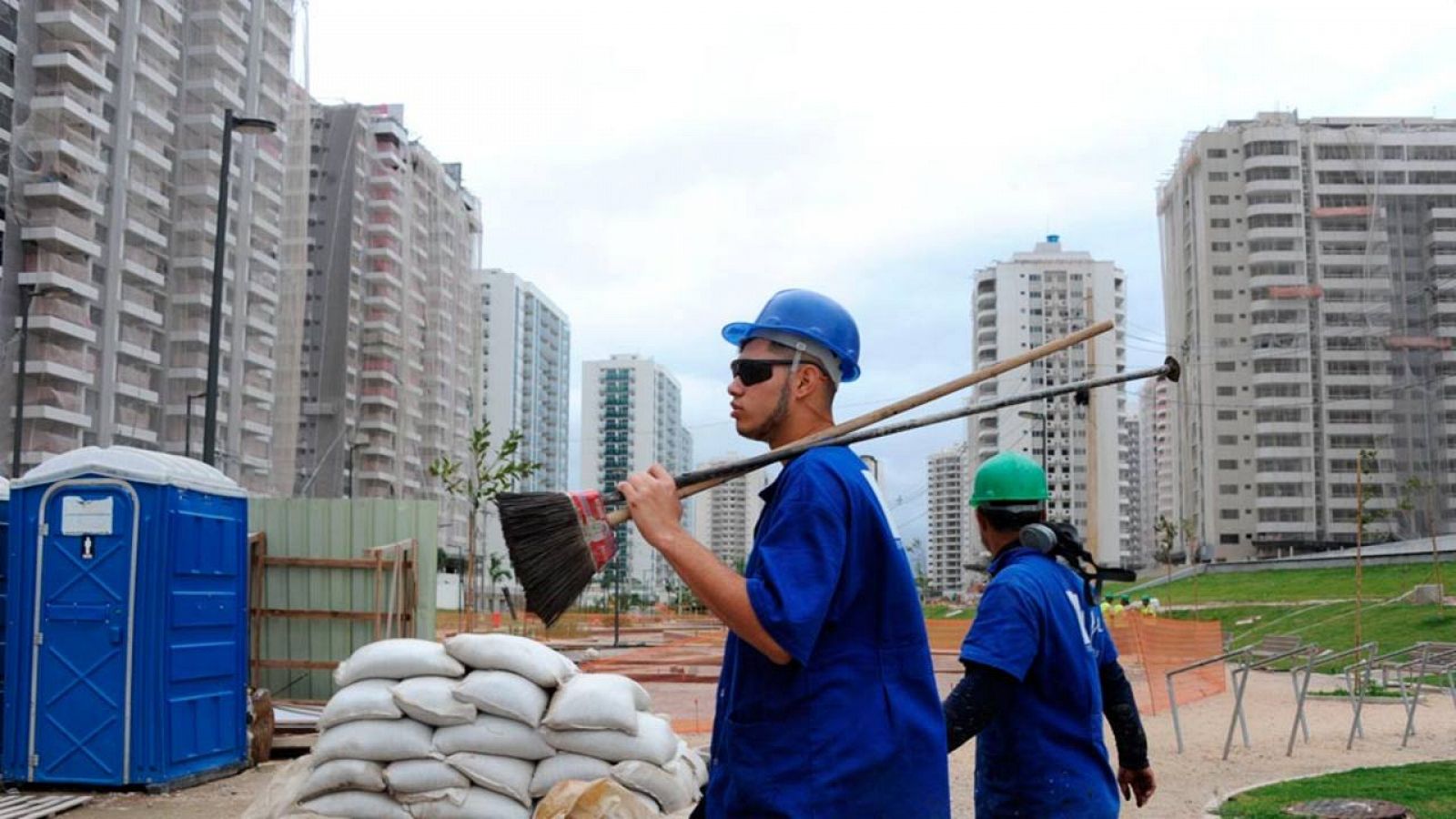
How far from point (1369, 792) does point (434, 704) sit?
6.43 meters

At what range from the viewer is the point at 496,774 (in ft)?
23.2

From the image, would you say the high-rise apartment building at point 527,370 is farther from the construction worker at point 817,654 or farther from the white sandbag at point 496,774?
the construction worker at point 817,654

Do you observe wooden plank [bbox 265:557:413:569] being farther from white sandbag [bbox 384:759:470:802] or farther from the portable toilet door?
white sandbag [bbox 384:759:470:802]

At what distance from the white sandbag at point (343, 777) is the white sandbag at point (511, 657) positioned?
2.38 ft

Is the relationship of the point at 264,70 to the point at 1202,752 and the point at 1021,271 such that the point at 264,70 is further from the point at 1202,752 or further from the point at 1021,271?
the point at 1021,271

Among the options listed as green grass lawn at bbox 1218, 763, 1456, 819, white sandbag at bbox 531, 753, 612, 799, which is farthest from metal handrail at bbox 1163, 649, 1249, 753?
white sandbag at bbox 531, 753, 612, 799

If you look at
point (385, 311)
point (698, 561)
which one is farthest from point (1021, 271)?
point (698, 561)

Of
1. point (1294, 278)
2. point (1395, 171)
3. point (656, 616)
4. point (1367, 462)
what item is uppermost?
point (1395, 171)

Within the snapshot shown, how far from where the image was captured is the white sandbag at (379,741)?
283 inches

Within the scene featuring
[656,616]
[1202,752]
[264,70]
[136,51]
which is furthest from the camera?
[656,616]

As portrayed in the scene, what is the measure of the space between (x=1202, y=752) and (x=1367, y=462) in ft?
245

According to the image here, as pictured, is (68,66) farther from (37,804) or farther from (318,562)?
(37,804)

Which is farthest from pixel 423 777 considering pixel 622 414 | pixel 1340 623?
pixel 622 414

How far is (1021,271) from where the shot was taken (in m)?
123
